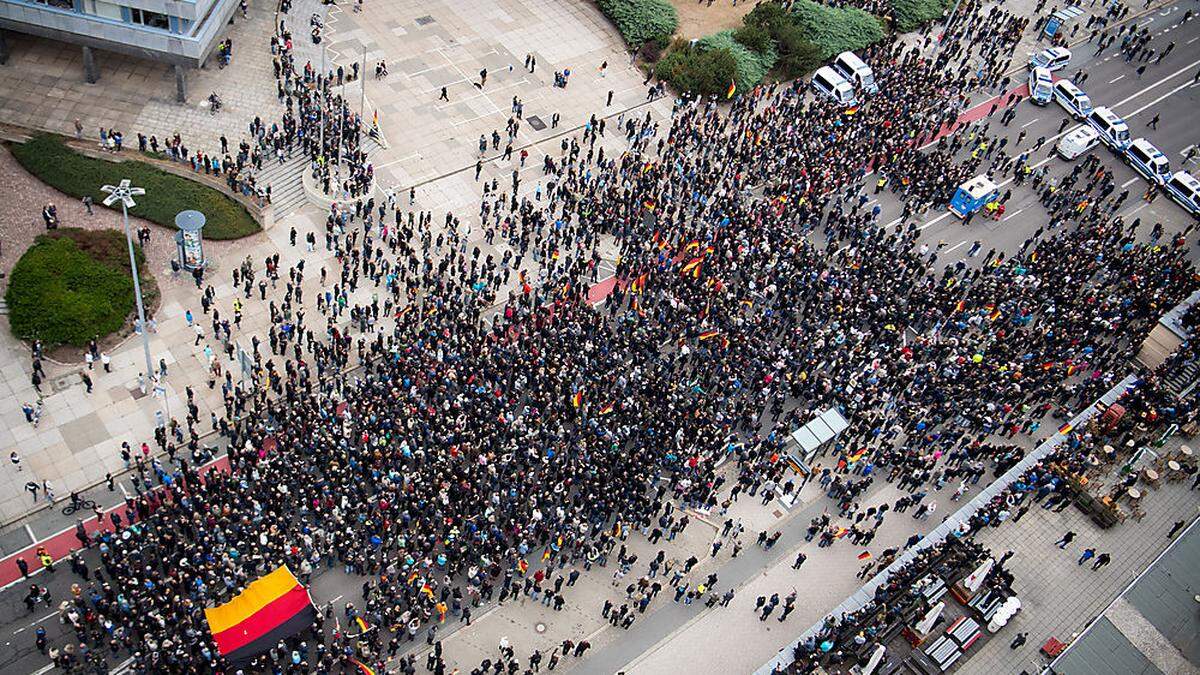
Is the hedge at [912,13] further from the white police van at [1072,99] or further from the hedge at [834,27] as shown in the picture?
the white police van at [1072,99]

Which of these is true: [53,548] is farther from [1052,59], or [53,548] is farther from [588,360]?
A: [1052,59]

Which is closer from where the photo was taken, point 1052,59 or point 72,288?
point 72,288

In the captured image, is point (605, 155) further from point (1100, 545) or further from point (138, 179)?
point (1100, 545)

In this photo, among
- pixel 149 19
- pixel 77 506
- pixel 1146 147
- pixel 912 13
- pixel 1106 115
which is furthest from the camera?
pixel 912 13

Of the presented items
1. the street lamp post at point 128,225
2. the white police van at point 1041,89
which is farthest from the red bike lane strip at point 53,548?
the white police van at point 1041,89

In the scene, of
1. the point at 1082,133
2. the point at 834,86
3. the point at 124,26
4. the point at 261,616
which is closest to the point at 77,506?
the point at 261,616

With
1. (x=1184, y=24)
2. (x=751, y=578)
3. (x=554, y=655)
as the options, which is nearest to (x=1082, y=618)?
(x=751, y=578)
